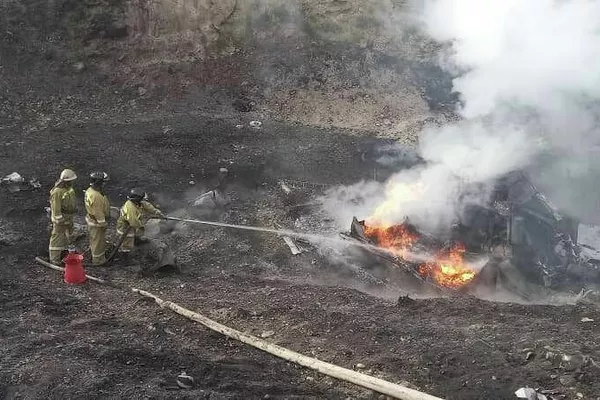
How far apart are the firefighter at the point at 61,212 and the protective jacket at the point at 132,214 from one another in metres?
0.73

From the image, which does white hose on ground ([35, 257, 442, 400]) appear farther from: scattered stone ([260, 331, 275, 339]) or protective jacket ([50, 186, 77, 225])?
protective jacket ([50, 186, 77, 225])

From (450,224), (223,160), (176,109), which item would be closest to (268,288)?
(450,224)

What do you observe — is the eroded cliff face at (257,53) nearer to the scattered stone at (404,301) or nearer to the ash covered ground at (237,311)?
the ash covered ground at (237,311)

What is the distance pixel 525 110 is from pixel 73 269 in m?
9.68

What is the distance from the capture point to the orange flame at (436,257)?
8.86 metres

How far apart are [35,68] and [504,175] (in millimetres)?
11825

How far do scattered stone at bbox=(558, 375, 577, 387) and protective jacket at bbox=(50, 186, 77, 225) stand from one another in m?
6.84

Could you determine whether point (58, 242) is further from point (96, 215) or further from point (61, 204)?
point (96, 215)

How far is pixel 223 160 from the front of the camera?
12.8 metres

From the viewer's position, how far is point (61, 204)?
8578 millimetres

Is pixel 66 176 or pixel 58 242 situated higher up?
pixel 66 176

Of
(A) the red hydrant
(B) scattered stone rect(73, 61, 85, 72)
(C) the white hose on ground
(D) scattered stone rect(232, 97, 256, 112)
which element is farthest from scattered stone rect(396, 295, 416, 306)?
(B) scattered stone rect(73, 61, 85, 72)

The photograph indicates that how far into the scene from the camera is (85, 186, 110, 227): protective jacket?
8.47 meters

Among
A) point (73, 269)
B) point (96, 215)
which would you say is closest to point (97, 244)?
point (96, 215)
